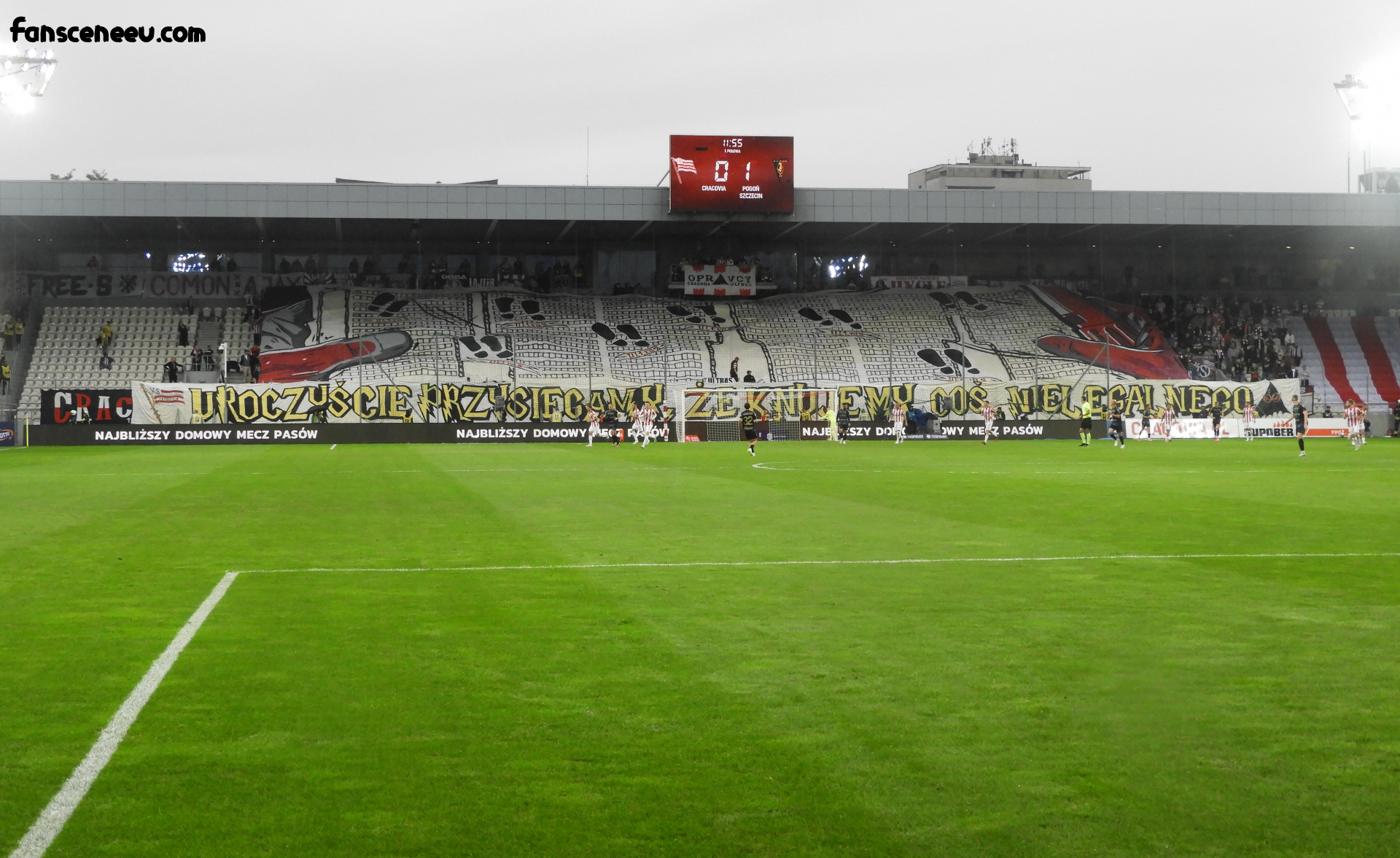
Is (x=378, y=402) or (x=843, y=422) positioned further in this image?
(x=378, y=402)

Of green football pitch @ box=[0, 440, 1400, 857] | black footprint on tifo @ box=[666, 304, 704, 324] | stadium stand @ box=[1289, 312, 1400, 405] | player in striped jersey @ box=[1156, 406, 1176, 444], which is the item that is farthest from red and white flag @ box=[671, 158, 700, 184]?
green football pitch @ box=[0, 440, 1400, 857]

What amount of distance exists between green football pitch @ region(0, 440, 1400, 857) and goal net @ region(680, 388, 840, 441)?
130 ft

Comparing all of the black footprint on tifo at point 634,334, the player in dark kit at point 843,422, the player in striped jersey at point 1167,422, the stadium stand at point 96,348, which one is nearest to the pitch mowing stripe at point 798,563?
the player in dark kit at point 843,422

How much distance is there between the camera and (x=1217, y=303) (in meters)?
75.6

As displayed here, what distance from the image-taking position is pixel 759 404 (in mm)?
60594

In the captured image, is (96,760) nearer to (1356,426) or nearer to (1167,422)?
(1356,426)

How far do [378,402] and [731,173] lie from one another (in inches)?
831

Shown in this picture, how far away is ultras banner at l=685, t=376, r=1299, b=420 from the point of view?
200ft

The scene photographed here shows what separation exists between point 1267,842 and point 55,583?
10.9 meters

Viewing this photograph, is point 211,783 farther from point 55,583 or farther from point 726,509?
point 726,509

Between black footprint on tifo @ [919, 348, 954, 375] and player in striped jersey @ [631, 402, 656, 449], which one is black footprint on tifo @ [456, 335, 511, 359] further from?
black footprint on tifo @ [919, 348, 954, 375]

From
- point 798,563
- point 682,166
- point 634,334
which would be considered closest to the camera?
point 798,563

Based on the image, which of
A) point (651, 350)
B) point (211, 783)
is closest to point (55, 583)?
point (211, 783)

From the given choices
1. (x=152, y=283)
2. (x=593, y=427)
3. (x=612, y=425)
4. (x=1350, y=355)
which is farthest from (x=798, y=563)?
(x=1350, y=355)
